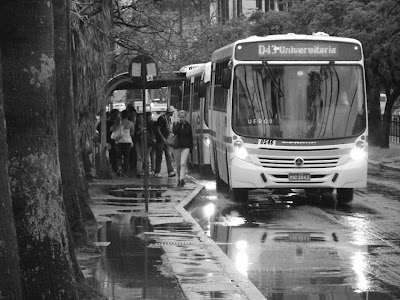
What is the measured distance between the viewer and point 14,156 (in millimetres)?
7484

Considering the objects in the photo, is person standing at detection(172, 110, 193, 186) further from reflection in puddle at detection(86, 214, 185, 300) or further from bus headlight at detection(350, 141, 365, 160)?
reflection in puddle at detection(86, 214, 185, 300)

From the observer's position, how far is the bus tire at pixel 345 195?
1998 centimetres

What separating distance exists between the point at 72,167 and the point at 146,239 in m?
1.54

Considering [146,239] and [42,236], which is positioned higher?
[42,236]

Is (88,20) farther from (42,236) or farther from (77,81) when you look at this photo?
(42,236)

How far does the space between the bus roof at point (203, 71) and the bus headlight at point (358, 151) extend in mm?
7594

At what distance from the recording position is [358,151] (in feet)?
63.5

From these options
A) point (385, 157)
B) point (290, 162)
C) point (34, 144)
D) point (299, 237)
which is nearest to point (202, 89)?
point (290, 162)

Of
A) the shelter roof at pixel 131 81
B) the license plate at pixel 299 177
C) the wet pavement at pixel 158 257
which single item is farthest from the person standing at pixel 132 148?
the license plate at pixel 299 177

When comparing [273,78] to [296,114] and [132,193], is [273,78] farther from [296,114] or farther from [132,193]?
[132,193]

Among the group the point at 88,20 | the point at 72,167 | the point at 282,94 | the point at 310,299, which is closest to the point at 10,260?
the point at 310,299

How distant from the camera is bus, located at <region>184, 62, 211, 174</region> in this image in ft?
90.6

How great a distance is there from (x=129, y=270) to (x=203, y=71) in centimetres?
1726

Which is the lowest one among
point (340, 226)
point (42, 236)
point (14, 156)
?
point (340, 226)
